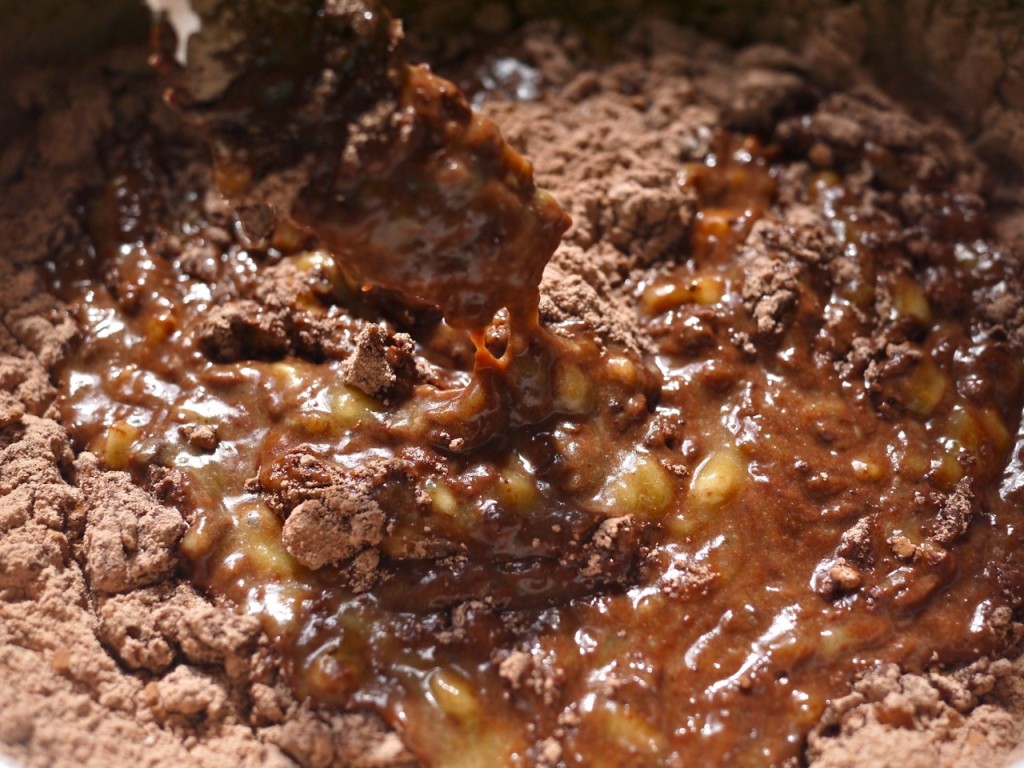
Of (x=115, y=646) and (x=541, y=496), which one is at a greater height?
(x=541, y=496)

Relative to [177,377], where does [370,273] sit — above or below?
above

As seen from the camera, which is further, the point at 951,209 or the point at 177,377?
the point at 951,209

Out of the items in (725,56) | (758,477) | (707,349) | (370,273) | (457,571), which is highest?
(725,56)

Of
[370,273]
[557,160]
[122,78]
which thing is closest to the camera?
[370,273]

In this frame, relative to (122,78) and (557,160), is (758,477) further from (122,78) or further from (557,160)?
(122,78)

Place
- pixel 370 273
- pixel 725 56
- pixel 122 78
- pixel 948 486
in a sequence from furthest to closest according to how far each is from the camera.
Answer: pixel 725 56, pixel 122 78, pixel 948 486, pixel 370 273

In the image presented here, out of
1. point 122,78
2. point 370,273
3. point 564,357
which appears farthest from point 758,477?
point 122,78

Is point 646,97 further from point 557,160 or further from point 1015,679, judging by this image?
point 1015,679
